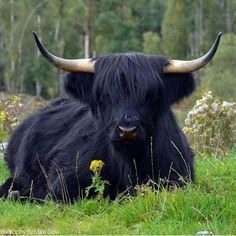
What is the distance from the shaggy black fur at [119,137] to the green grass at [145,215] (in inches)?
18.9

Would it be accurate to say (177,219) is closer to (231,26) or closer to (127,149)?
(127,149)

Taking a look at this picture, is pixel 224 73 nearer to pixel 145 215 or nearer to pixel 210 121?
pixel 210 121

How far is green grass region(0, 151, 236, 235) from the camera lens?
550cm

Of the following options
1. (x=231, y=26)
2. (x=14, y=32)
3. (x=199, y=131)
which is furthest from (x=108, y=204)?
(x=231, y=26)

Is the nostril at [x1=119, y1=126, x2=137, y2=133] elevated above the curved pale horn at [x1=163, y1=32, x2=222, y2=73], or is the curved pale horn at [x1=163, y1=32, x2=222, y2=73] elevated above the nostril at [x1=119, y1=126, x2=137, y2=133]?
the curved pale horn at [x1=163, y1=32, x2=222, y2=73]

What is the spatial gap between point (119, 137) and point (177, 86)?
1093 millimetres

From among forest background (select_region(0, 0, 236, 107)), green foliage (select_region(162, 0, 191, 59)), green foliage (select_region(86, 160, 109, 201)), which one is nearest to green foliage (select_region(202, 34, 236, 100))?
forest background (select_region(0, 0, 236, 107))

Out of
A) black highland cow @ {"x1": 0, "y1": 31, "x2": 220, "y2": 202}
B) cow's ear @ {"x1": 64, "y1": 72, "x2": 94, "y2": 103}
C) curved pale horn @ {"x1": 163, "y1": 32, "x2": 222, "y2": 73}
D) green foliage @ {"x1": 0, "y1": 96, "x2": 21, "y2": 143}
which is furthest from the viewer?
green foliage @ {"x1": 0, "y1": 96, "x2": 21, "y2": 143}

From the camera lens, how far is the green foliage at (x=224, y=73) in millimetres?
44916

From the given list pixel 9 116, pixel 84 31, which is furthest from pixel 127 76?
pixel 84 31

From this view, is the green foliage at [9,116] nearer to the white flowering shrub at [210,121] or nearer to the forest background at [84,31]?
the white flowering shrub at [210,121]

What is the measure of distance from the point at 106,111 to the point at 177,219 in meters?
1.60

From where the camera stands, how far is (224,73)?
46031 mm

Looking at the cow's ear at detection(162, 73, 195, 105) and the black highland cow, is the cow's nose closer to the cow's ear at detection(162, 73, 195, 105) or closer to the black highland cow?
the black highland cow
